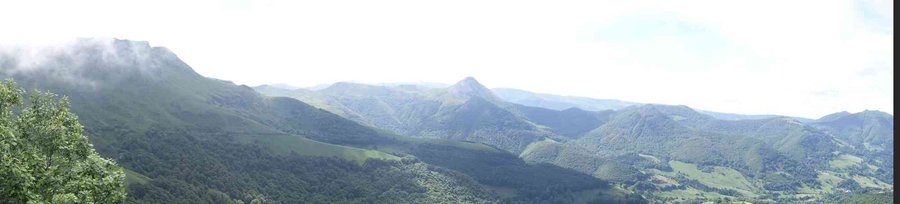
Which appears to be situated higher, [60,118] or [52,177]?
[60,118]

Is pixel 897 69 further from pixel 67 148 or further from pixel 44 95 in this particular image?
pixel 44 95

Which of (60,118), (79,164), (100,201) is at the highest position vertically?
(60,118)

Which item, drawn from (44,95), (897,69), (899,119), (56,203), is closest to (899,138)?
(899,119)

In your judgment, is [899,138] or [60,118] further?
[60,118]

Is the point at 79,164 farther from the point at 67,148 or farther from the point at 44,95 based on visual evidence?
the point at 44,95

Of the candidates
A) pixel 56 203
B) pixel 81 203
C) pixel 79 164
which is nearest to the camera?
pixel 56 203

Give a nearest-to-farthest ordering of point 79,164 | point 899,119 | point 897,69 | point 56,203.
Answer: point 899,119 < point 897,69 < point 56,203 < point 79,164
